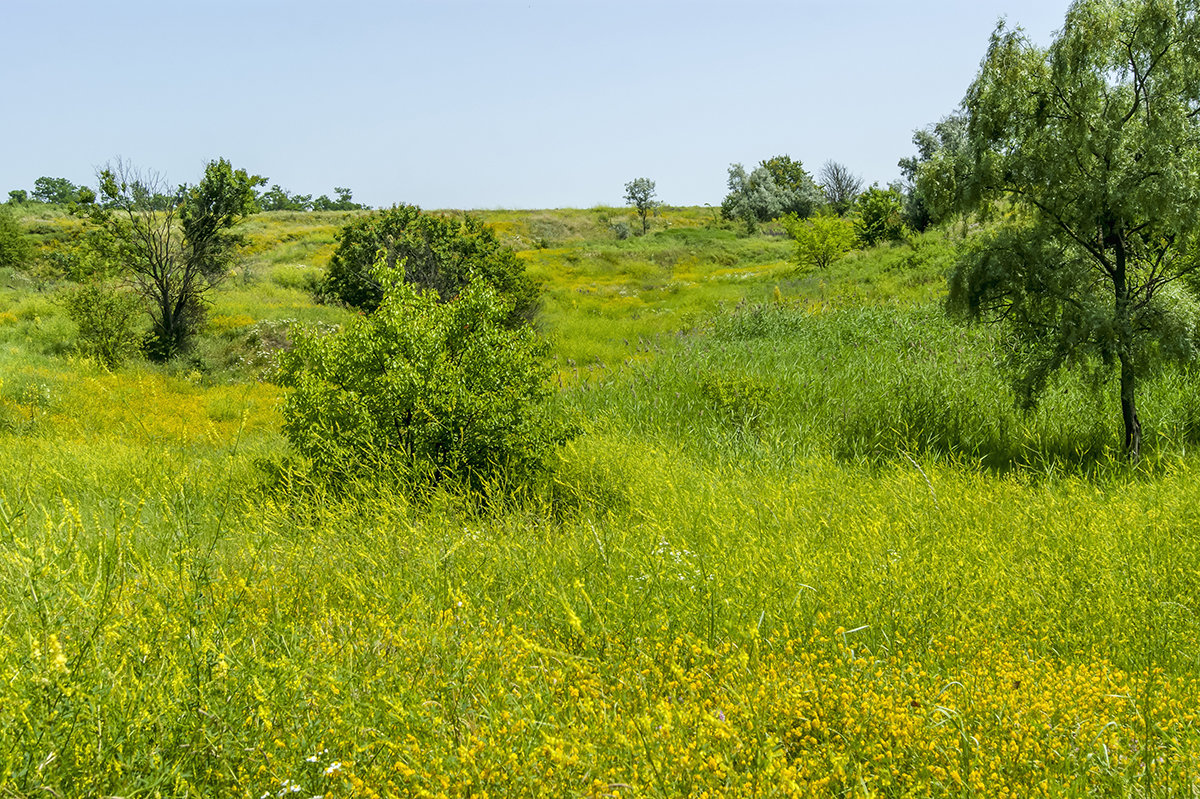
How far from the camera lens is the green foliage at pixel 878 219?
32688 mm

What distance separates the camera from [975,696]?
2535 millimetres

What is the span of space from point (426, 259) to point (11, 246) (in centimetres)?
2568

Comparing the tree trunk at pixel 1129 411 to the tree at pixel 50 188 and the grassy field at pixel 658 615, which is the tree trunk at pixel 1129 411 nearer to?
the grassy field at pixel 658 615

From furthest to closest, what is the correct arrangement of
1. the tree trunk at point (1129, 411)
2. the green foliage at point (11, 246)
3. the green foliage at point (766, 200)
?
the green foliage at point (766, 200)
the green foliage at point (11, 246)
the tree trunk at point (1129, 411)

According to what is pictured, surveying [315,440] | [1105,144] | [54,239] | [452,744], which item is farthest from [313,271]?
[452,744]

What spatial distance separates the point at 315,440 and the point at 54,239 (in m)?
45.2

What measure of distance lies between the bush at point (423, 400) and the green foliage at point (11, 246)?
34.2 m

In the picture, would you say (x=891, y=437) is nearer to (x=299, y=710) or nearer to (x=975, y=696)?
(x=975, y=696)

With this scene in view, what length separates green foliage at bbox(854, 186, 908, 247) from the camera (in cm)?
3269

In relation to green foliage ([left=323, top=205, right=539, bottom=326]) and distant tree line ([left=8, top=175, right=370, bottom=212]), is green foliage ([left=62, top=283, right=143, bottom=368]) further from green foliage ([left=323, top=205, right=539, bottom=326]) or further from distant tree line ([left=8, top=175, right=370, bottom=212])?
distant tree line ([left=8, top=175, right=370, bottom=212])

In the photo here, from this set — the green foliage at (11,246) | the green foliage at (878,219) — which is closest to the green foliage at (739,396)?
the green foliage at (878,219)

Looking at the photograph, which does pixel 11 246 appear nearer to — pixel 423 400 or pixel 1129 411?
pixel 423 400

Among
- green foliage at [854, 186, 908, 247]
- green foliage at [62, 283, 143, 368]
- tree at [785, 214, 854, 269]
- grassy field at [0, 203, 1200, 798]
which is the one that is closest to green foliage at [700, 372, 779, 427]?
grassy field at [0, 203, 1200, 798]

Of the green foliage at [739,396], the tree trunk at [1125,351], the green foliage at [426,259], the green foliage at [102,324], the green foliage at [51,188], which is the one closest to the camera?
the tree trunk at [1125,351]
